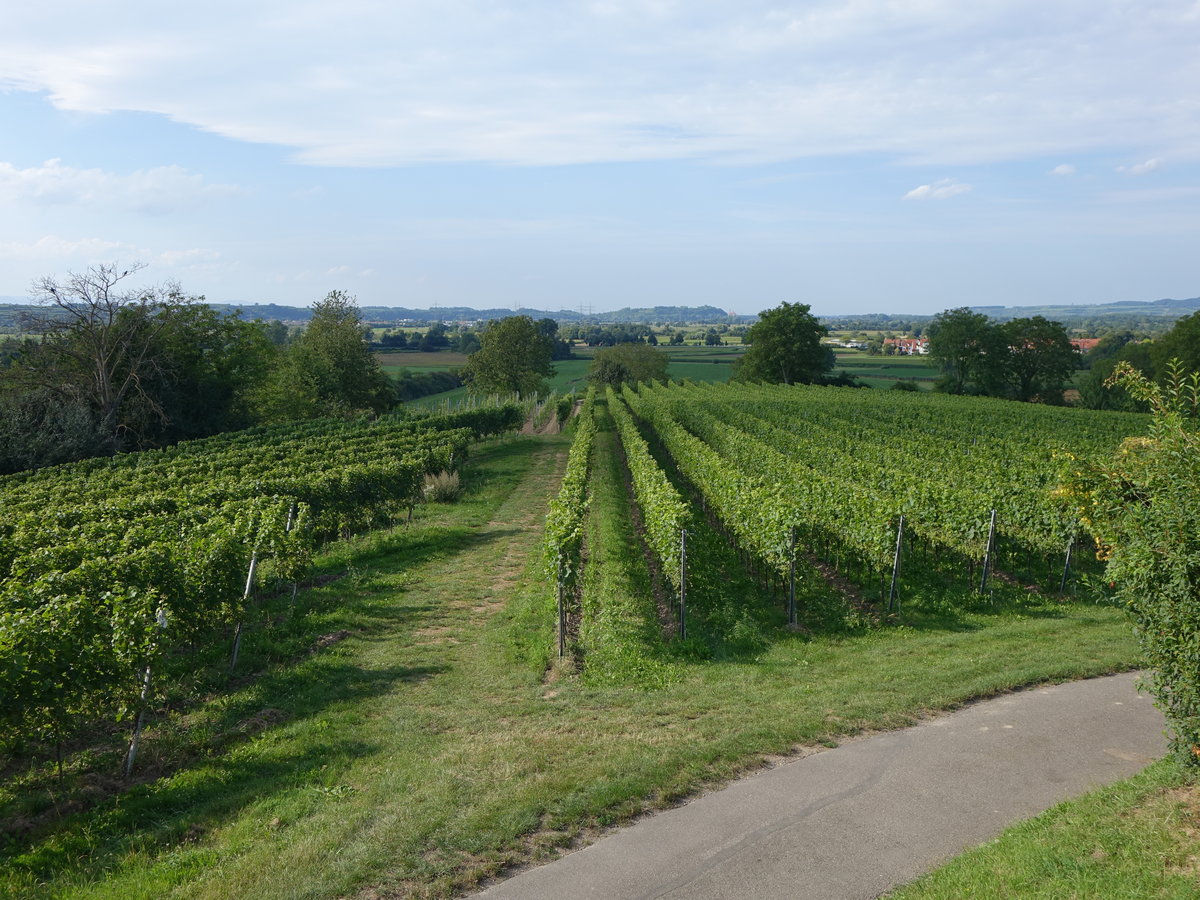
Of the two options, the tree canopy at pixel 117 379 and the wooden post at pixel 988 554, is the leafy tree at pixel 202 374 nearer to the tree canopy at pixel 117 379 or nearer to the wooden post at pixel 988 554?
the tree canopy at pixel 117 379

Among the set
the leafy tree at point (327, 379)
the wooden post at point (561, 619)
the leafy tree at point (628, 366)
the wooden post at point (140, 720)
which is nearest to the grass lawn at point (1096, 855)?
the wooden post at point (561, 619)

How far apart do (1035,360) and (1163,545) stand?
289 feet

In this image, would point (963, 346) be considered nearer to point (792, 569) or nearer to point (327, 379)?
point (327, 379)

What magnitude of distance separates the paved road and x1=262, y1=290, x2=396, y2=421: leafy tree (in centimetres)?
5143

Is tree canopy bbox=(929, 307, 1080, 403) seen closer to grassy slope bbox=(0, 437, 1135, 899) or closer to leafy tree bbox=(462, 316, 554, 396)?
leafy tree bbox=(462, 316, 554, 396)

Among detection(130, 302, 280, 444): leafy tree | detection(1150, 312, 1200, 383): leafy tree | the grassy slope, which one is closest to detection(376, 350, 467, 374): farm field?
detection(130, 302, 280, 444): leafy tree

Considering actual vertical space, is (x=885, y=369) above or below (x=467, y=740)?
above

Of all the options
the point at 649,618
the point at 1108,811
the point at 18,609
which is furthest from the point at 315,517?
the point at 1108,811

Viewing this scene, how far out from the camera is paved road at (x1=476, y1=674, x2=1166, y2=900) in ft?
19.7

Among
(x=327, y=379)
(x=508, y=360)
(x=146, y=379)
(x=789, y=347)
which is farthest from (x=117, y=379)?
(x=789, y=347)

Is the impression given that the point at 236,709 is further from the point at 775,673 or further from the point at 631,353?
the point at 631,353

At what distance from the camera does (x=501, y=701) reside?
33.8 feet

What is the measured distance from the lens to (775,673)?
1123 cm

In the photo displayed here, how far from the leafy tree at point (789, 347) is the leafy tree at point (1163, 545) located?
85090 mm
